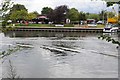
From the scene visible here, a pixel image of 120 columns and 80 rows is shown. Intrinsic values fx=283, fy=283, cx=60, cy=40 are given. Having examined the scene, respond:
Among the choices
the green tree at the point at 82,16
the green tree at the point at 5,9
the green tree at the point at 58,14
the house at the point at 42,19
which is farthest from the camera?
the house at the point at 42,19

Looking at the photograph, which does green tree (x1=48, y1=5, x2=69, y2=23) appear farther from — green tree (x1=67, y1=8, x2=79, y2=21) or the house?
the house

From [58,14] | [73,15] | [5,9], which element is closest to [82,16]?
[73,15]

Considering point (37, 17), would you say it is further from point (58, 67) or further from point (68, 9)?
point (58, 67)

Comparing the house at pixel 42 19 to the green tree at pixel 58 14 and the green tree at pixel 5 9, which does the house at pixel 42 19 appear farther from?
the green tree at pixel 5 9

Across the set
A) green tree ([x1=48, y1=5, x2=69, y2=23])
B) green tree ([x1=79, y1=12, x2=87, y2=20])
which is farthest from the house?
green tree ([x1=79, y1=12, x2=87, y2=20])

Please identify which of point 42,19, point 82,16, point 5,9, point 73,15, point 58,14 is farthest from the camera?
point 42,19

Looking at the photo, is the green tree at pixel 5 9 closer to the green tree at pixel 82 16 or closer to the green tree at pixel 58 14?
the green tree at pixel 58 14

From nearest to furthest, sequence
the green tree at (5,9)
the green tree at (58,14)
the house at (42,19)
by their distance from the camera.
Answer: the green tree at (5,9) < the green tree at (58,14) < the house at (42,19)

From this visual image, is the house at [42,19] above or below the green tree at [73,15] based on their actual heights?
below

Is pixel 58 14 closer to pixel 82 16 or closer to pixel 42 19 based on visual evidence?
pixel 42 19

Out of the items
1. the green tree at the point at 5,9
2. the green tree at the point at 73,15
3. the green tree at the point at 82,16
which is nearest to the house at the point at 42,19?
the green tree at the point at 73,15

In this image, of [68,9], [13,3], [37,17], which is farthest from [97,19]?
[13,3]

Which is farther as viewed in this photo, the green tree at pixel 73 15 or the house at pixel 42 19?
the house at pixel 42 19

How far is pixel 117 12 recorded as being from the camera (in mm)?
2252
